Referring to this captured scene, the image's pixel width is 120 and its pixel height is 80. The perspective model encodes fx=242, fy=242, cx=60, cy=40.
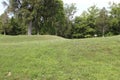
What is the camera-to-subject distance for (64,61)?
33.9 ft

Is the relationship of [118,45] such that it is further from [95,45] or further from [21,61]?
[21,61]

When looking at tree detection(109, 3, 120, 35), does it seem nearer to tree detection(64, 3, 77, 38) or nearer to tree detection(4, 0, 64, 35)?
tree detection(64, 3, 77, 38)

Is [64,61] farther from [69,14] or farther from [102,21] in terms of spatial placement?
[69,14]

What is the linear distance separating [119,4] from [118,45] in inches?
1522

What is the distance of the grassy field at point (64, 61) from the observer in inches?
357

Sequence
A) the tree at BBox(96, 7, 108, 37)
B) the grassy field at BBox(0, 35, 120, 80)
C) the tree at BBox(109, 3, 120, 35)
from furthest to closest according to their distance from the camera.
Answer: the tree at BBox(96, 7, 108, 37) < the tree at BBox(109, 3, 120, 35) < the grassy field at BBox(0, 35, 120, 80)

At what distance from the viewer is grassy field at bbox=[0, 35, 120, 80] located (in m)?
9.08

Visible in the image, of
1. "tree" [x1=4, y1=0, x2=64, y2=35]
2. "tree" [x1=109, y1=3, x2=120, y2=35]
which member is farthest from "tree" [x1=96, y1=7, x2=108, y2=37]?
"tree" [x1=4, y1=0, x2=64, y2=35]

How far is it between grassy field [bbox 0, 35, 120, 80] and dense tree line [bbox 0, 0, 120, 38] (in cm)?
2137

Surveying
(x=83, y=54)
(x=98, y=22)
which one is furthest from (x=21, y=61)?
(x=98, y=22)

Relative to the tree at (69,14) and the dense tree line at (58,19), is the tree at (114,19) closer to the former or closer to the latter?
the dense tree line at (58,19)

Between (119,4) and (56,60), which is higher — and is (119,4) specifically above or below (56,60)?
above

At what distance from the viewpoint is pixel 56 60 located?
10.5 metres

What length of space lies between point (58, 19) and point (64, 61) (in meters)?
32.5
